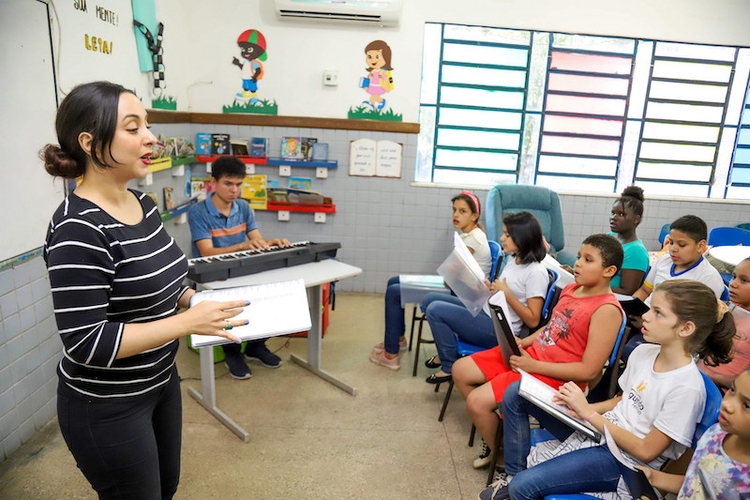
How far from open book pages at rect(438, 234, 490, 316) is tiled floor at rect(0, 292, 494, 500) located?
646 millimetres

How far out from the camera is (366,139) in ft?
14.5

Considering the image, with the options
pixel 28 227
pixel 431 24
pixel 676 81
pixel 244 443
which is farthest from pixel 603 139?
pixel 28 227

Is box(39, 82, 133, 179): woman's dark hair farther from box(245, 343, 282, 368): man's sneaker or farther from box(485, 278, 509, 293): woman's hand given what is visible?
box(245, 343, 282, 368): man's sneaker

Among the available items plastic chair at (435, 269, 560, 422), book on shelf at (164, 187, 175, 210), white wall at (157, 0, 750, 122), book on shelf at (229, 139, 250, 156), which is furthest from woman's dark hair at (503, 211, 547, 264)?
book on shelf at (229, 139, 250, 156)

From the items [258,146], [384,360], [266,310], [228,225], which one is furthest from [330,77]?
[266,310]

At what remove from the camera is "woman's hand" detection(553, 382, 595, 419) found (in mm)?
1649

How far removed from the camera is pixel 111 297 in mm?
1104

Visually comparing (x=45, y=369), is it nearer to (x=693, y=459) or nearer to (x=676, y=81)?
(x=693, y=459)

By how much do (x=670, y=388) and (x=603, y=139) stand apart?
3.70 m

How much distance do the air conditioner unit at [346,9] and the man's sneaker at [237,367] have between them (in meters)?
2.84

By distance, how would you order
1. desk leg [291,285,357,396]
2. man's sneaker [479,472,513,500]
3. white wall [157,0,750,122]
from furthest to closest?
white wall [157,0,750,122]
desk leg [291,285,357,396]
man's sneaker [479,472,513,500]

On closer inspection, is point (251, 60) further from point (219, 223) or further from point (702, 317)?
point (702, 317)

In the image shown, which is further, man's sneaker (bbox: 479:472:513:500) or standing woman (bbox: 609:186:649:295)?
standing woman (bbox: 609:186:649:295)

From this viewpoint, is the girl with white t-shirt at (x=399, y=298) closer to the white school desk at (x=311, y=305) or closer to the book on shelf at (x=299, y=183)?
the white school desk at (x=311, y=305)
